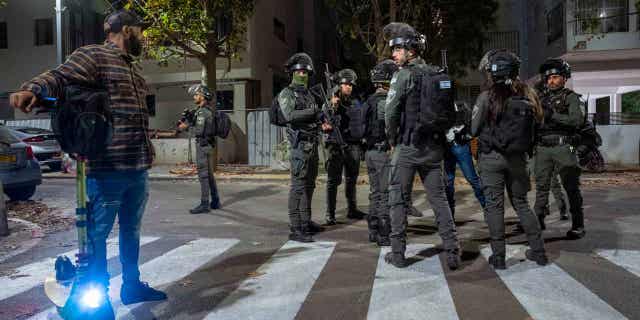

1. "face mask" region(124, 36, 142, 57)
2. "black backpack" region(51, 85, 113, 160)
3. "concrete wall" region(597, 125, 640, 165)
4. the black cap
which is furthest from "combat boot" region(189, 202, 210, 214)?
"concrete wall" region(597, 125, 640, 165)

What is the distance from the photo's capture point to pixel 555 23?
20.0 meters

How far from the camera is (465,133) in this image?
561cm

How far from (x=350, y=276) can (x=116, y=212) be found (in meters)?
2.00

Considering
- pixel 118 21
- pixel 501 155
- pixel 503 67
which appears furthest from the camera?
pixel 501 155

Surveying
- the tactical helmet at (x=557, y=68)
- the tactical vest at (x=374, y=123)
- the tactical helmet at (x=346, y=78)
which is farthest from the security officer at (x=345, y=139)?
the tactical helmet at (x=557, y=68)

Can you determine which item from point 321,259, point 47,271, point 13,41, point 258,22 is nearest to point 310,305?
point 321,259

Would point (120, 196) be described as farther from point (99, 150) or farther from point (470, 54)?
point (470, 54)

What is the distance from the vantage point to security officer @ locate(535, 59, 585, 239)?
5.82 metres

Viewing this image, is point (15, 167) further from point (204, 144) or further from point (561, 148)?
point (561, 148)

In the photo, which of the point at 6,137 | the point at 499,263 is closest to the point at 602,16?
the point at 499,263

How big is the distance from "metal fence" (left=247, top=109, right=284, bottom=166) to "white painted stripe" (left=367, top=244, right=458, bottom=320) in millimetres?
13376

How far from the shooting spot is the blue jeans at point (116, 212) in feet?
10.7

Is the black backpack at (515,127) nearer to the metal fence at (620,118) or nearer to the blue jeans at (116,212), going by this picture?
the blue jeans at (116,212)

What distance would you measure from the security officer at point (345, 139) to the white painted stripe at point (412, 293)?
2250 millimetres
